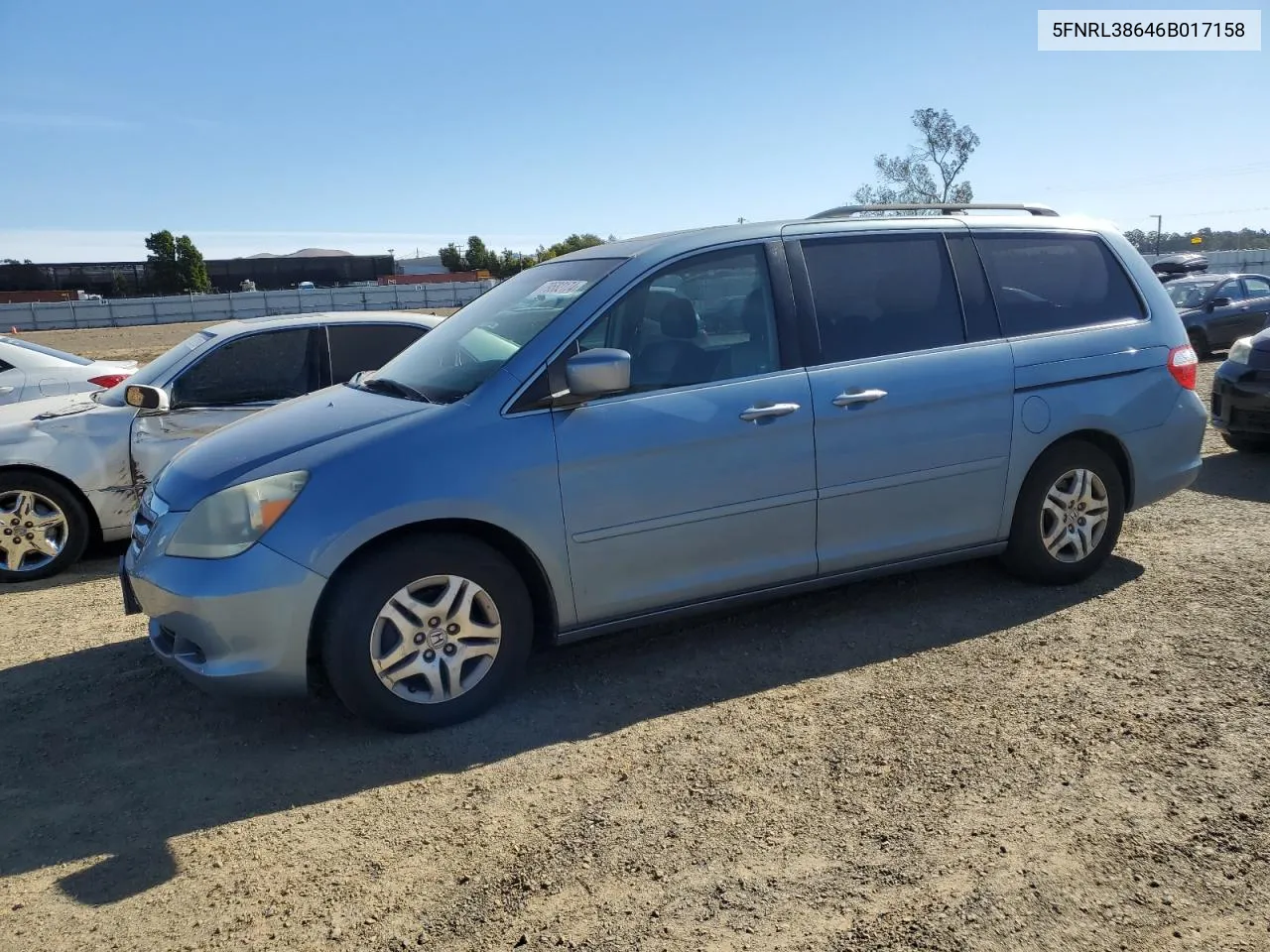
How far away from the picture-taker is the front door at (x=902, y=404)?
4.41m

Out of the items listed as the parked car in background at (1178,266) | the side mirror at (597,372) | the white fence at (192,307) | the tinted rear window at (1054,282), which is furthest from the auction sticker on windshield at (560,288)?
the white fence at (192,307)

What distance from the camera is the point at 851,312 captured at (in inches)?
179

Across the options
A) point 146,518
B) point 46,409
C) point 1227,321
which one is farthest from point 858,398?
point 1227,321

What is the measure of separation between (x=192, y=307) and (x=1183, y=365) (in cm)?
5450

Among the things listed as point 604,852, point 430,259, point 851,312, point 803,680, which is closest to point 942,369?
point 851,312

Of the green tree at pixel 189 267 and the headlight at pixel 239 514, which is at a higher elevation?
the green tree at pixel 189 267

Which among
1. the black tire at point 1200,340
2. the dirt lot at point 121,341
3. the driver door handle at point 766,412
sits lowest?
the black tire at point 1200,340

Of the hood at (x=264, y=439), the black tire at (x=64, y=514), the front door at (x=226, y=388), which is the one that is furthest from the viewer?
the front door at (x=226, y=388)

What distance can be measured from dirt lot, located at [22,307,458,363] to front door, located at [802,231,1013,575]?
67.3 feet

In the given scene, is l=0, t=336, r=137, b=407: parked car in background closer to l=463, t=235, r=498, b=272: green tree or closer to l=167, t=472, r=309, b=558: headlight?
l=167, t=472, r=309, b=558: headlight

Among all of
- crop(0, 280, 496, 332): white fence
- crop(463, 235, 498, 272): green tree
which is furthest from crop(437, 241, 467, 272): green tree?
crop(0, 280, 496, 332): white fence

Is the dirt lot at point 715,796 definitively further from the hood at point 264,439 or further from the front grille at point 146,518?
the hood at point 264,439

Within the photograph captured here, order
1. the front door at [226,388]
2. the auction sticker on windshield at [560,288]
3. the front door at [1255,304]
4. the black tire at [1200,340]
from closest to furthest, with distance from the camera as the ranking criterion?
the auction sticker on windshield at [560,288] → the front door at [226,388] → the black tire at [1200,340] → the front door at [1255,304]

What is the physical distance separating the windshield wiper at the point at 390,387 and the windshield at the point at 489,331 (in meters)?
0.01
